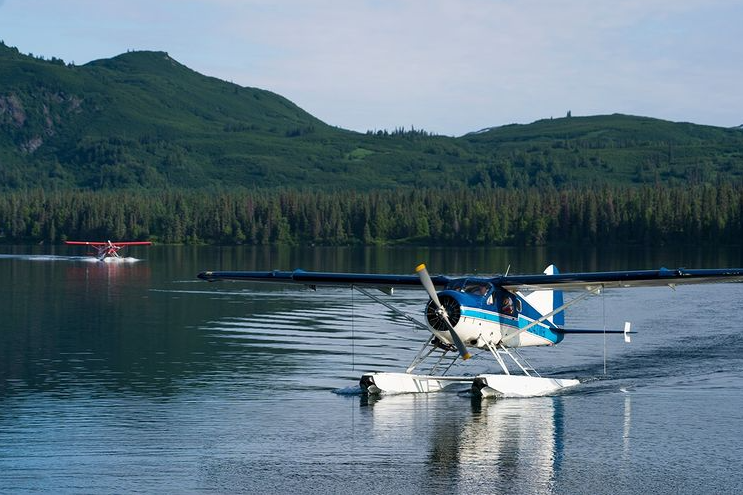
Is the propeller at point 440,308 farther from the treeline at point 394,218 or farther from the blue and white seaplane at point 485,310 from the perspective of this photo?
the treeline at point 394,218

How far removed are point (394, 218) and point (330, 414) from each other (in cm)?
13515

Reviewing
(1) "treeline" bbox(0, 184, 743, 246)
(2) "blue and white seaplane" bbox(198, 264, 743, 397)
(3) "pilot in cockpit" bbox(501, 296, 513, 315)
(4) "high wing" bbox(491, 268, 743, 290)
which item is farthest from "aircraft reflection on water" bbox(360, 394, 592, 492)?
(1) "treeline" bbox(0, 184, 743, 246)

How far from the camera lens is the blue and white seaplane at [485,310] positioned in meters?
21.3

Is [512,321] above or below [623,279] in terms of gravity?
below

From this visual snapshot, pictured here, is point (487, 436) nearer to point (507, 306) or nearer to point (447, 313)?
point (447, 313)

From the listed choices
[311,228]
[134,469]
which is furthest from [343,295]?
[311,228]

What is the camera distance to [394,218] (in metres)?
156

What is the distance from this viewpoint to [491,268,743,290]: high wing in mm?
21219

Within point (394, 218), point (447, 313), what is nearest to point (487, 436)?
point (447, 313)

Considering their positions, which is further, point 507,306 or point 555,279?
point 507,306

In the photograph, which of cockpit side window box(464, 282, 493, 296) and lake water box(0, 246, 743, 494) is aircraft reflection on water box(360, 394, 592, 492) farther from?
cockpit side window box(464, 282, 493, 296)

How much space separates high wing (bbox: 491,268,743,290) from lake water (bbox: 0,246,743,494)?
91.7 inches

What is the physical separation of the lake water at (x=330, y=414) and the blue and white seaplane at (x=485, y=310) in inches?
18.3

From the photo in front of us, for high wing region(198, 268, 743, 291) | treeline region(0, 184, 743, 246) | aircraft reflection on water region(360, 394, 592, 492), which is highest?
treeline region(0, 184, 743, 246)
